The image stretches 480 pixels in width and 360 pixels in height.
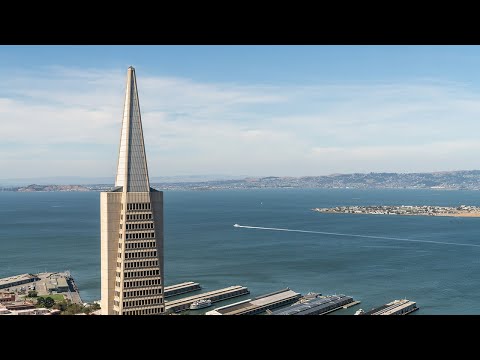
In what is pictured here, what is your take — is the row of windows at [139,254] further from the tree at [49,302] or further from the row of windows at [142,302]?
the tree at [49,302]

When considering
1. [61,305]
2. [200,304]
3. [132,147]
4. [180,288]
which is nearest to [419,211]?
[180,288]

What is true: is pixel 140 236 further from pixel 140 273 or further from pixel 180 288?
pixel 180 288

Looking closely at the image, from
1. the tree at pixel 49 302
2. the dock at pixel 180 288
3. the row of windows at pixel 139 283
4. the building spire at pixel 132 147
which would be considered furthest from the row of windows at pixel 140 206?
the dock at pixel 180 288

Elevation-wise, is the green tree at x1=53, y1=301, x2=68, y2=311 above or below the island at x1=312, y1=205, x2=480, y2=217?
below

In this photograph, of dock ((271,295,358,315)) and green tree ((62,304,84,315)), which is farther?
dock ((271,295,358,315))

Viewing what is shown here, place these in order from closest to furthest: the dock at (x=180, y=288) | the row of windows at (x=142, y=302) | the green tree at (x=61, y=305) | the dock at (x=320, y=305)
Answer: the row of windows at (x=142, y=302), the dock at (x=320, y=305), the green tree at (x=61, y=305), the dock at (x=180, y=288)

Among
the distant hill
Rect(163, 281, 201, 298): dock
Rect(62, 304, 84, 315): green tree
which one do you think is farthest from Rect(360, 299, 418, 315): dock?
the distant hill

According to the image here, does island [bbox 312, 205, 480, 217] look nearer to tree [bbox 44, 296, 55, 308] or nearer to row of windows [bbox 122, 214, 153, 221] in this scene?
tree [bbox 44, 296, 55, 308]
